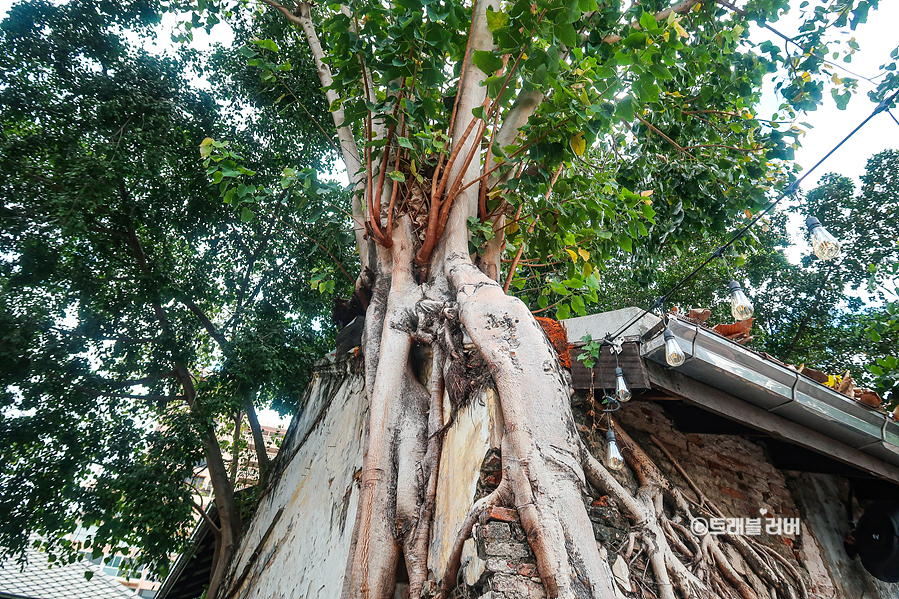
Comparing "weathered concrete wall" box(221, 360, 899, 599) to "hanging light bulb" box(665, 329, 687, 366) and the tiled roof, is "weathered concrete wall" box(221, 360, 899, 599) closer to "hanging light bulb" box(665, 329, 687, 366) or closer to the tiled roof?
"hanging light bulb" box(665, 329, 687, 366)

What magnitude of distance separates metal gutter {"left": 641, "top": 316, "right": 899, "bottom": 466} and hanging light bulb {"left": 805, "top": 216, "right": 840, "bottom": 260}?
79 cm

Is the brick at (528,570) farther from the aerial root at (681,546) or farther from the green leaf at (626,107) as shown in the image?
the green leaf at (626,107)

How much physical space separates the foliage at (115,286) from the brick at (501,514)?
2.79 meters

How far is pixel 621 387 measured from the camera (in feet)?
9.65

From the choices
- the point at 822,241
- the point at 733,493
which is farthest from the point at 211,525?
the point at 822,241

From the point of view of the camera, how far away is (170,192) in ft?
18.2

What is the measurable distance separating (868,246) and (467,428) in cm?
852

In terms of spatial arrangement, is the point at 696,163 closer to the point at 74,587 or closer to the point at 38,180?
the point at 38,180

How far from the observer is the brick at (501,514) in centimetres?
168

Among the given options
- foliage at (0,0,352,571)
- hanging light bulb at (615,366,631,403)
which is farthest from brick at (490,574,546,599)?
foliage at (0,0,352,571)

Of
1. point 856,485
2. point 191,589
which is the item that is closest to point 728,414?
point 856,485

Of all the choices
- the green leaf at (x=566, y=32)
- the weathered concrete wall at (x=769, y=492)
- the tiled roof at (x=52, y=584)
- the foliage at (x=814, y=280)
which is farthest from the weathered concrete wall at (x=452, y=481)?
the tiled roof at (x=52, y=584)

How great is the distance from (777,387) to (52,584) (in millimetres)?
11049

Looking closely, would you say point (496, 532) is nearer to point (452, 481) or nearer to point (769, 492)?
point (452, 481)
